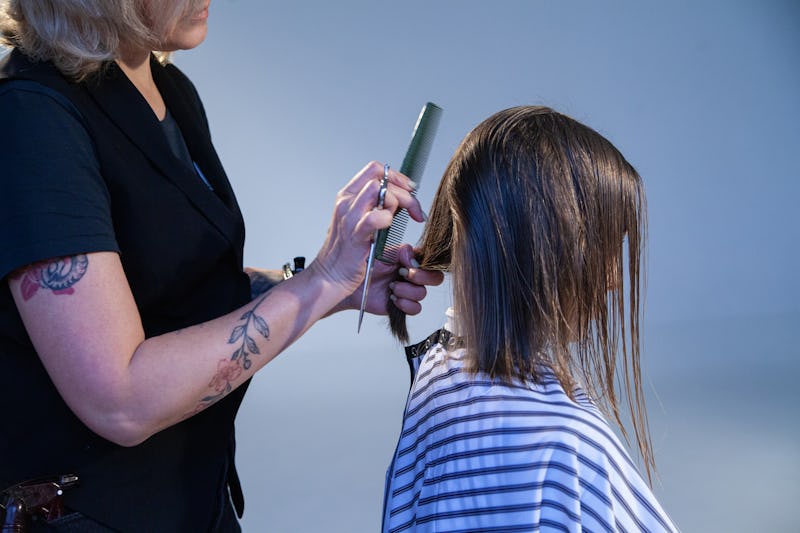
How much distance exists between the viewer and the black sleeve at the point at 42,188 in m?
0.77

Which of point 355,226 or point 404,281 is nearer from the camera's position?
point 355,226

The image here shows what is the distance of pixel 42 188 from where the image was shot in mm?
772

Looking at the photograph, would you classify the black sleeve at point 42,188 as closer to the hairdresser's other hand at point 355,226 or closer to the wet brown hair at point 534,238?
the hairdresser's other hand at point 355,226

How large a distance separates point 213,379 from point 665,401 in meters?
2.55

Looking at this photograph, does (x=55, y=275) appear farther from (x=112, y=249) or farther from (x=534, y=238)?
(x=534, y=238)

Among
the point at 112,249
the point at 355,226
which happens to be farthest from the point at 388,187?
the point at 112,249

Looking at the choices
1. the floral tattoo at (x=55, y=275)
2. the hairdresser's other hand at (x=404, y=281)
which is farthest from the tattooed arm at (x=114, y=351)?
the hairdresser's other hand at (x=404, y=281)

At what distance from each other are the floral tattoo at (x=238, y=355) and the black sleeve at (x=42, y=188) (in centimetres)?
16

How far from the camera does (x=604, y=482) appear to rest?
861 millimetres

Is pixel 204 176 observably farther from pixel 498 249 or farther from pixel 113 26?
pixel 498 249

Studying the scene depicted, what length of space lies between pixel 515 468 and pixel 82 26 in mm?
713

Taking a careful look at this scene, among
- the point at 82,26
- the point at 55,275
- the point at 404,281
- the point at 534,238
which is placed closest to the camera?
the point at 55,275

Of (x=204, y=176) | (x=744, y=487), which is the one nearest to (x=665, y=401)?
(x=744, y=487)

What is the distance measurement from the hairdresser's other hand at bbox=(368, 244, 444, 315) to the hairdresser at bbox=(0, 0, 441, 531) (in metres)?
0.18
